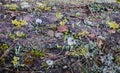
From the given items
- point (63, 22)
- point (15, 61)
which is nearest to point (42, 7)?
point (63, 22)

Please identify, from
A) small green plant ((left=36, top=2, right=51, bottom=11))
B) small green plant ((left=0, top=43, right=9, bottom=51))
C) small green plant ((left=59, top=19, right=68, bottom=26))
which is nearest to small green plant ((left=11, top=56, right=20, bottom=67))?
small green plant ((left=0, top=43, right=9, bottom=51))

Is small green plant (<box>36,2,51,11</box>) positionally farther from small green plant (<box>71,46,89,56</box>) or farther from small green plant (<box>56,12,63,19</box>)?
small green plant (<box>71,46,89,56</box>)

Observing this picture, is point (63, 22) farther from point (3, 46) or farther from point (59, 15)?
point (3, 46)

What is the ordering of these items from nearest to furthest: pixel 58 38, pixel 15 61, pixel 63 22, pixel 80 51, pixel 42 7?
1. pixel 15 61
2. pixel 80 51
3. pixel 58 38
4. pixel 63 22
5. pixel 42 7

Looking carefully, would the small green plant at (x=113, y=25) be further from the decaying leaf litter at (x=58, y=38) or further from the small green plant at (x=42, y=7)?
the small green plant at (x=42, y=7)

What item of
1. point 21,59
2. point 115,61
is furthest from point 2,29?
point 115,61

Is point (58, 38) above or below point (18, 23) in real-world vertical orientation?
below

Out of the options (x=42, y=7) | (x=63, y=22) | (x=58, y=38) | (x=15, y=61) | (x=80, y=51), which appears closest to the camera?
(x=15, y=61)

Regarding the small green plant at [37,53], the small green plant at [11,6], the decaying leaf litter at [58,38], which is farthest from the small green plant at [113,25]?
the small green plant at [11,6]

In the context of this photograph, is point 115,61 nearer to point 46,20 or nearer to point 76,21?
point 76,21
